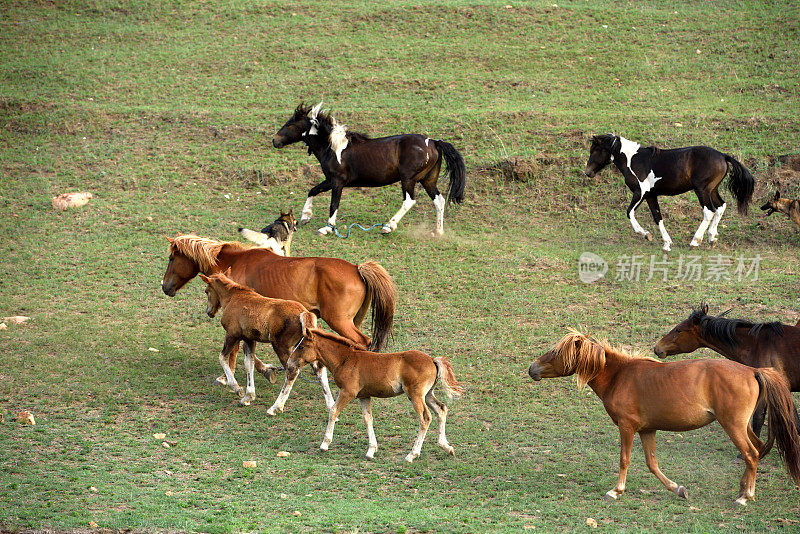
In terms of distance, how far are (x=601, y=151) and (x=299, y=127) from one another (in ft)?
18.7

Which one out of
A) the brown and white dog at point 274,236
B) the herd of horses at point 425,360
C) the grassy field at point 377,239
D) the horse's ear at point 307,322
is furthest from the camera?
the brown and white dog at point 274,236

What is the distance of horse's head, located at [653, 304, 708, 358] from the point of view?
9.39 m

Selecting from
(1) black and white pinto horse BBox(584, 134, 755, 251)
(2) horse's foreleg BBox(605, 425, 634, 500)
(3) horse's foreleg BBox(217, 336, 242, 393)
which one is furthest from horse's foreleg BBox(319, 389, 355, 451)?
(1) black and white pinto horse BBox(584, 134, 755, 251)

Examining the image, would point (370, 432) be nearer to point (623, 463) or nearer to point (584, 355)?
point (584, 355)

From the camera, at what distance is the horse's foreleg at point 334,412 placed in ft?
28.0

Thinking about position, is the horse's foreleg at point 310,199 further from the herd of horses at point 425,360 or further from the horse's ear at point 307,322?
the horse's ear at point 307,322

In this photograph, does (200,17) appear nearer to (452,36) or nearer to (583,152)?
(452,36)

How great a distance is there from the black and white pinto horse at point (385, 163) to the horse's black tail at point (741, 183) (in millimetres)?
4700

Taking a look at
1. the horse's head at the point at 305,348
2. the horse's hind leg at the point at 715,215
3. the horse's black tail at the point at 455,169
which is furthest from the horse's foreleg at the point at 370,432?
the horse's hind leg at the point at 715,215

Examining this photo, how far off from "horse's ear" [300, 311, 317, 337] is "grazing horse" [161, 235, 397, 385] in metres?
0.79

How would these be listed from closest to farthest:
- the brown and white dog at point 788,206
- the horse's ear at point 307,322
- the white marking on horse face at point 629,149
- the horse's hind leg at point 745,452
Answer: the horse's hind leg at point 745,452 < the horse's ear at point 307,322 < the brown and white dog at point 788,206 < the white marking on horse face at point 629,149

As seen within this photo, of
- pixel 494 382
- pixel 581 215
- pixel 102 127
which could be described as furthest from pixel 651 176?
pixel 102 127

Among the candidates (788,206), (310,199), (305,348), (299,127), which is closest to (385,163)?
(310,199)

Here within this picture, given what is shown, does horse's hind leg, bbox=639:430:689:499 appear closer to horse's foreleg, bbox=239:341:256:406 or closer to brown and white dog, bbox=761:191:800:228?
horse's foreleg, bbox=239:341:256:406
